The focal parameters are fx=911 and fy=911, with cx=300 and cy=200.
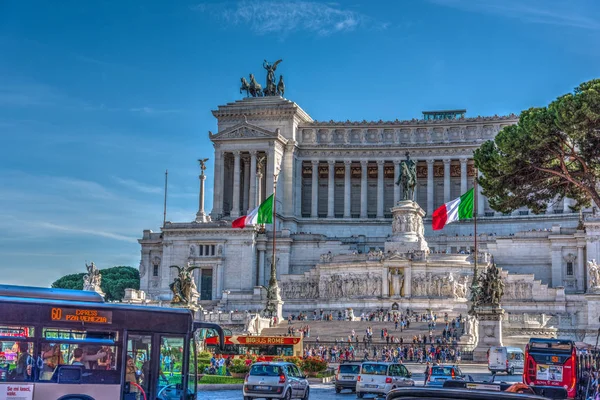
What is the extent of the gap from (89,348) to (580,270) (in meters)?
70.4

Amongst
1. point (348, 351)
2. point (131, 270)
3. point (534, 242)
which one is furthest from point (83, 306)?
point (131, 270)

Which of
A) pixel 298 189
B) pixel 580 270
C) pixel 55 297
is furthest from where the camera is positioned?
pixel 298 189

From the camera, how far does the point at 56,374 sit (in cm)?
1931

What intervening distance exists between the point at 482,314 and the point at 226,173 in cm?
5857

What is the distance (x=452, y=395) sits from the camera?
27.4ft

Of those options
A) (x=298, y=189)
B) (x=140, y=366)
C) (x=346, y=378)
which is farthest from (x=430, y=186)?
(x=140, y=366)

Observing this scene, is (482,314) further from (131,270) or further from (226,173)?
(131,270)

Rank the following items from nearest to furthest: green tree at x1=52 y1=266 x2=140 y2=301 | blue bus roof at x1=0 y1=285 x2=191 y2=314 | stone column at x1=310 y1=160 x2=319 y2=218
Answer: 1. blue bus roof at x1=0 y1=285 x2=191 y2=314
2. stone column at x1=310 y1=160 x2=319 y2=218
3. green tree at x1=52 y1=266 x2=140 y2=301

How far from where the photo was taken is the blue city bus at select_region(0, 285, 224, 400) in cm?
1886

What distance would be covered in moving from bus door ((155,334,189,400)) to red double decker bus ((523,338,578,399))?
16.6 metres

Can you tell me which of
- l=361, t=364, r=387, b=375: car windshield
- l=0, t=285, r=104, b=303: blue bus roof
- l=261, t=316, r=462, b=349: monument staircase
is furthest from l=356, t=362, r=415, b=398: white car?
l=261, t=316, r=462, b=349: monument staircase

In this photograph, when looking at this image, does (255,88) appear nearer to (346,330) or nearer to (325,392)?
(346,330)

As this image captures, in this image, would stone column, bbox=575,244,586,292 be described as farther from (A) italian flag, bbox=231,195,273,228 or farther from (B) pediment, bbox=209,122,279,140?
(B) pediment, bbox=209,122,279,140

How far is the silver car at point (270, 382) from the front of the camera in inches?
1190
